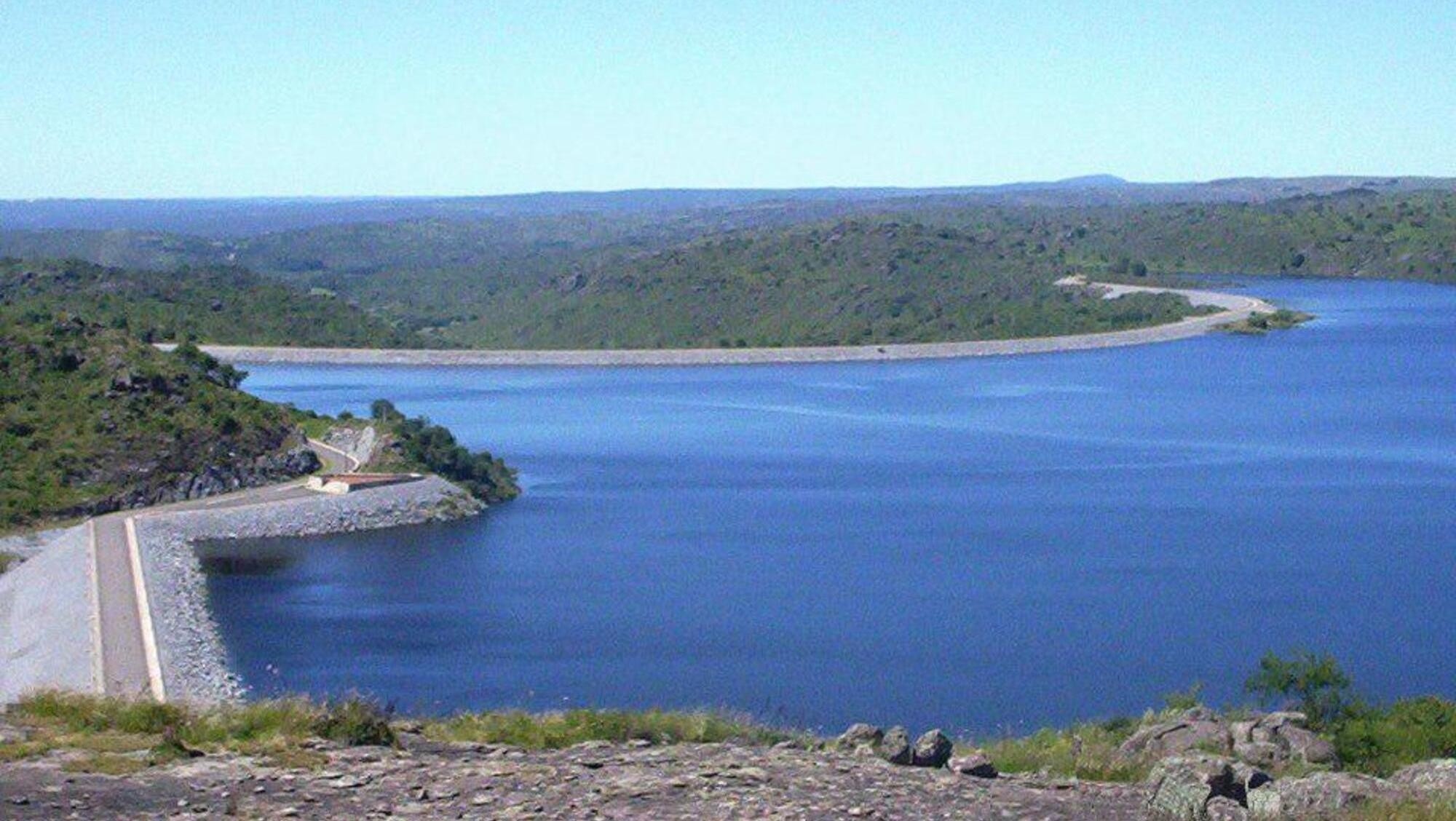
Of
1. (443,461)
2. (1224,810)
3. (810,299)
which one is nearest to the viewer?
(1224,810)

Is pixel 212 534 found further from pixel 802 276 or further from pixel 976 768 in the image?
pixel 802 276

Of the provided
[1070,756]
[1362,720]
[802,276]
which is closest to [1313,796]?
[1070,756]

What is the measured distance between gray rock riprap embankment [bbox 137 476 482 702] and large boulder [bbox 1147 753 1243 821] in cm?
1371

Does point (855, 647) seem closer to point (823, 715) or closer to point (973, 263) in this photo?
point (823, 715)

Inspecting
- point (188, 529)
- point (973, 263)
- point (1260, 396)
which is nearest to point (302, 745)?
point (188, 529)

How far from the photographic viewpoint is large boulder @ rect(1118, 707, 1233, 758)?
1078 cm

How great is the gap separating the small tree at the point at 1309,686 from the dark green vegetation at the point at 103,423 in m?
24.3

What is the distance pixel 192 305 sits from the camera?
79125 mm

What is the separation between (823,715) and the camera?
2133 centimetres

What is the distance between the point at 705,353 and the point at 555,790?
234ft

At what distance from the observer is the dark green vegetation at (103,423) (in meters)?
35.2

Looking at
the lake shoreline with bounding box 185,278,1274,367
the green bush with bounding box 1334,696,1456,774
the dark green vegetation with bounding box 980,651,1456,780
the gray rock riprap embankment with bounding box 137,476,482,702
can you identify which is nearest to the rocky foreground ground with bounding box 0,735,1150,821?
the dark green vegetation with bounding box 980,651,1456,780

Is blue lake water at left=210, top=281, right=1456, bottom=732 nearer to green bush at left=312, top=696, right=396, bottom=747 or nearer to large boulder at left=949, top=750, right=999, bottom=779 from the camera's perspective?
green bush at left=312, top=696, right=396, bottom=747

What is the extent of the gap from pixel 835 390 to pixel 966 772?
58072mm
